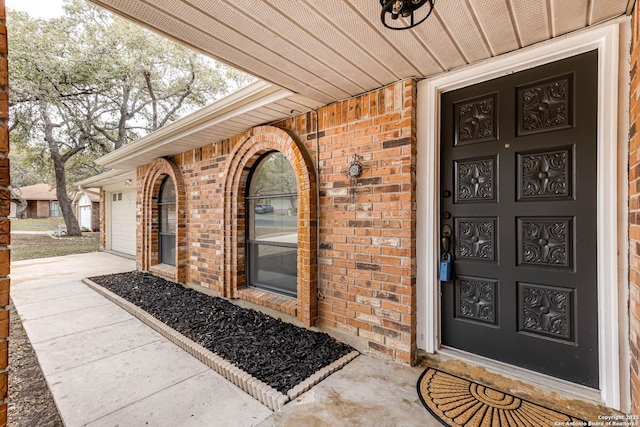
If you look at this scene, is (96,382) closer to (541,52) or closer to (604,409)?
(604,409)

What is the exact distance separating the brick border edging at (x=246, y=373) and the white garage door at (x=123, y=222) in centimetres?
668

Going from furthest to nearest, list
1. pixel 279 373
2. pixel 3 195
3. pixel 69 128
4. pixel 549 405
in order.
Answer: pixel 69 128
pixel 279 373
pixel 549 405
pixel 3 195

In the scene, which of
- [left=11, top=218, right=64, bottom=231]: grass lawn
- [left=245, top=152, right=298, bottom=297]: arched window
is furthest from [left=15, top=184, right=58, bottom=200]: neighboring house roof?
[left=245, top=152, right=298, bottom=297]: arched window

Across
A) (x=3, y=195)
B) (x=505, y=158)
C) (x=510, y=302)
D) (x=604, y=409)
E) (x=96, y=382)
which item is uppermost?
(x=505, y=158)

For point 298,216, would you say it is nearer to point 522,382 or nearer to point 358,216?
point 358,216

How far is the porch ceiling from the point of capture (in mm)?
1577

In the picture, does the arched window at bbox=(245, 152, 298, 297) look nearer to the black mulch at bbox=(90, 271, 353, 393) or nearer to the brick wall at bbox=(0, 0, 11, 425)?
the black mulch at bbox=(90, 271, 353, 393)

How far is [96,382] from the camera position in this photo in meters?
2.33

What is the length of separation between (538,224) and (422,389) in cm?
147

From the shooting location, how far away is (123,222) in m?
9.41

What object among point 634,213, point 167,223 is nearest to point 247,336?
point 634,213

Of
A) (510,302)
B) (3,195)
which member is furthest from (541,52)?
(3,195)

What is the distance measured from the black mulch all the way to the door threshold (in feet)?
2.91

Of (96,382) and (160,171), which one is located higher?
(160,171)
